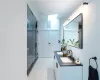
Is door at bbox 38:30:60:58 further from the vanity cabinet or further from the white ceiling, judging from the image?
the vanity cabinet

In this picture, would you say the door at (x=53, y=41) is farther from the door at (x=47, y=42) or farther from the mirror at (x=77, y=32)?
the mirror at (x=77, y=32)

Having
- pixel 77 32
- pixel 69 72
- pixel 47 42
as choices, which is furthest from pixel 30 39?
pixel 47 42

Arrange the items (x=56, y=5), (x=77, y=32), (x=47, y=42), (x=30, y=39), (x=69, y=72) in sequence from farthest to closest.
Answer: (x=47, y=42)
(x=30, y=39)
(x=56, y=5)
(x=77, y=32)
(x=69, y=72)

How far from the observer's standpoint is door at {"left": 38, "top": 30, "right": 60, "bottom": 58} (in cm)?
846

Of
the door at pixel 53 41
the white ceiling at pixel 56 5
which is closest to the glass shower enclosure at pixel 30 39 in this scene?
Answer: the white ceiling at pixel 56 5

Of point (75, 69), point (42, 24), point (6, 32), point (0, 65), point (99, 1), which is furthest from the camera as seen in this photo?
point (42, 24)

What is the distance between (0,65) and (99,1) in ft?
6.09

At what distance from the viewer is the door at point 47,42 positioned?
8461 millimetres

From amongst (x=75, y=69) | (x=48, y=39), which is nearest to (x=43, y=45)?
(x=48, y=39)

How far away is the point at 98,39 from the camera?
2088 millimetres

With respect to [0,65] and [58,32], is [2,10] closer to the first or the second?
[0,65]

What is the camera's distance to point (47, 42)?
855cm

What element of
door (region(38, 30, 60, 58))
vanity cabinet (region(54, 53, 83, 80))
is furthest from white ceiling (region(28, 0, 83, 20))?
door (region(38, 30, 60, 58))

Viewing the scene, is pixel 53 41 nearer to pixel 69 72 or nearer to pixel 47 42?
pixel 47 42
